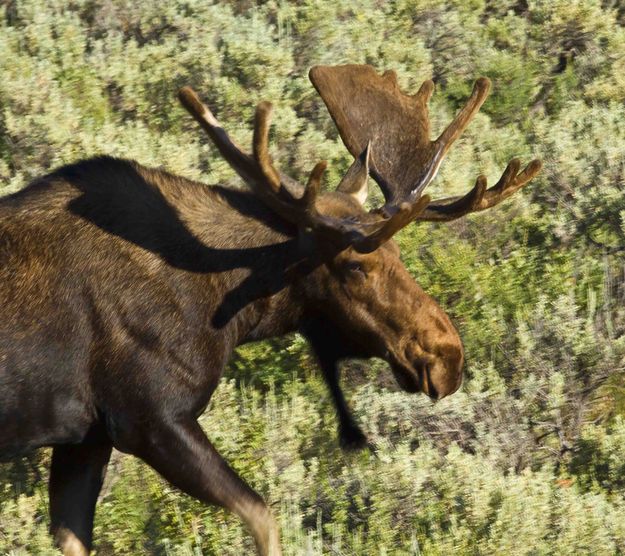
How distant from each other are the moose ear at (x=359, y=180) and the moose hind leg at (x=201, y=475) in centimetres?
118

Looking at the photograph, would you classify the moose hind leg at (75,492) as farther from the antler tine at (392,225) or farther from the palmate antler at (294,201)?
the antler tine at (392,225)

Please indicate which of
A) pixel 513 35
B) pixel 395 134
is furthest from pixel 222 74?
pixel 395 134

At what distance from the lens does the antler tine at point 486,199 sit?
5.83 metres

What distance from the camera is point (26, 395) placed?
5.29 metres

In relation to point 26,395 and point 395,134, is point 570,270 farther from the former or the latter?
point 26,395

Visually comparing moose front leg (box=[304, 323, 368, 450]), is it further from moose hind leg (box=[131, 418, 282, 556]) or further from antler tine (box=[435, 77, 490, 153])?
antler tine (box=[435, 77, 490, 153])

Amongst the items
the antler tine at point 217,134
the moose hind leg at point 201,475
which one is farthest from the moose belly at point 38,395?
the antler tine at point 217,134

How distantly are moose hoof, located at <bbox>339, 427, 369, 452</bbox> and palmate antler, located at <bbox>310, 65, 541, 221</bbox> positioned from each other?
3.60 feet

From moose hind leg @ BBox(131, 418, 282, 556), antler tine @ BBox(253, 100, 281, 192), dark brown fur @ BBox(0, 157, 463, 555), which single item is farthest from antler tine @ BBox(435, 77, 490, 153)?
moose hind leg @ BBox(131, 418, 282, 556)

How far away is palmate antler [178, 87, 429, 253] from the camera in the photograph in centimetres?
514

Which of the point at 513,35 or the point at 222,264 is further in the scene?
the point at 513,35

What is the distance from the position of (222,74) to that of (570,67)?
277cm

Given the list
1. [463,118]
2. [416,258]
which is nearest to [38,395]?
[463,118]

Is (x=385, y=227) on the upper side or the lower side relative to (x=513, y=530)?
upper
